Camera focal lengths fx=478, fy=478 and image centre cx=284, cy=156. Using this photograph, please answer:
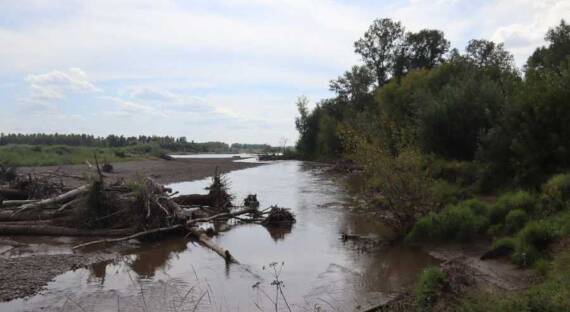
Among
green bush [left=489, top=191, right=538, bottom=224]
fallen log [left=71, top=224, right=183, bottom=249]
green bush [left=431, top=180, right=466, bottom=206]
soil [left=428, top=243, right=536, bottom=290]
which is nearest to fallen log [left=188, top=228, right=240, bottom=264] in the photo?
fallen log [left=71, top=224, right=183, bottom=249]

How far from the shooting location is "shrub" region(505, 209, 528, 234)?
12.9 m

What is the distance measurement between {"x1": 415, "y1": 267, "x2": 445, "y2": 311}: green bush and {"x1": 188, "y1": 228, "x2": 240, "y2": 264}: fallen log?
585 centimetres

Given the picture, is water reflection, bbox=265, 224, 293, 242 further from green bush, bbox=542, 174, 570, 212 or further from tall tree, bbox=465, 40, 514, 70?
tall tree, bbox=465, 40, 514, 70

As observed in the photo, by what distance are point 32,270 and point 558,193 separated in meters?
13.7

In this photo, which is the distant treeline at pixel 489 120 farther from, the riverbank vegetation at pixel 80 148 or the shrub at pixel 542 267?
the riverbank vegetation at pixel 80 148

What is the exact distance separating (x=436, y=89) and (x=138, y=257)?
32888 mm

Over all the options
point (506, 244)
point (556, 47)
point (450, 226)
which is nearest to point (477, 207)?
point (450, 226)

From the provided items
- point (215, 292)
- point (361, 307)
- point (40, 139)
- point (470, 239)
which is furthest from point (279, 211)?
point (40, 139)

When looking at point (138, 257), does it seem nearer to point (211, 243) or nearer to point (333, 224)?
point (211, 243)

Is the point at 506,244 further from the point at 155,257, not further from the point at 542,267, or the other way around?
the point at 155,257

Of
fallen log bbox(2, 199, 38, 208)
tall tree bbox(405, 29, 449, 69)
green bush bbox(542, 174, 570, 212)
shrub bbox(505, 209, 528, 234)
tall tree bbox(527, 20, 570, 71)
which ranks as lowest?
fallen log bbox(2, 199, 38, 208)

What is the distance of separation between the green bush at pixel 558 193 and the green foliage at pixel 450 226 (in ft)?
6.25

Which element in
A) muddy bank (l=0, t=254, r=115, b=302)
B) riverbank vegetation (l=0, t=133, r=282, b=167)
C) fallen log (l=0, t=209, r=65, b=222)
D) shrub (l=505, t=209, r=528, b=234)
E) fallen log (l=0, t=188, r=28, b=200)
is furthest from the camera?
riverbank vegetation (l=0, t=133, r=282, b=167)

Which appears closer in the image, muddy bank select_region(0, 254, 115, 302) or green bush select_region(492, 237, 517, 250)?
muddy bank select_region(0, 254, 115, 302)
